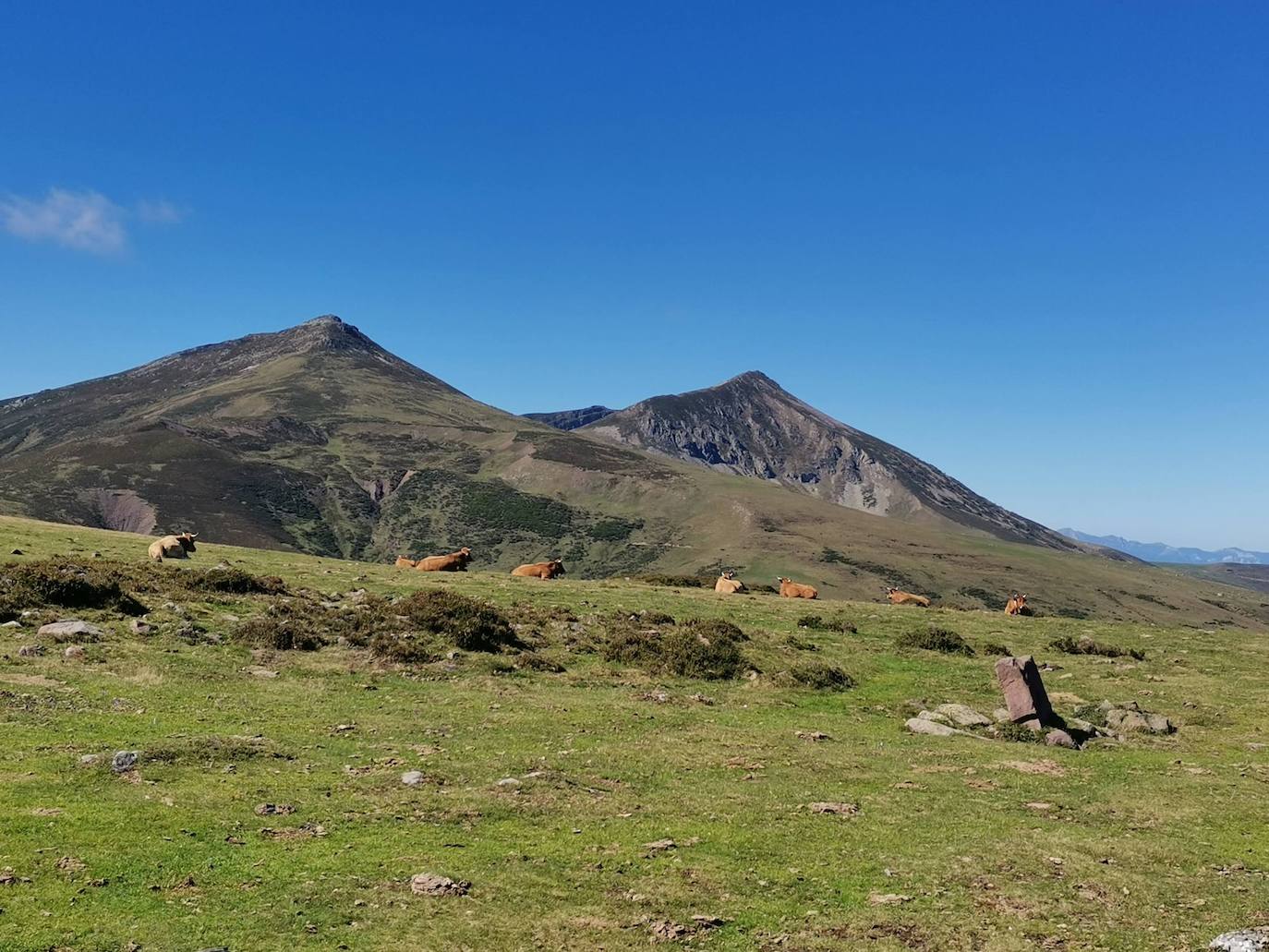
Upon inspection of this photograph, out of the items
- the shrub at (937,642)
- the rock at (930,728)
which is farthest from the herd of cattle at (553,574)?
the rock at (930,728)

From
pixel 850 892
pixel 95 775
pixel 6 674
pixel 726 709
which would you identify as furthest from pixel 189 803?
pixel 726 709

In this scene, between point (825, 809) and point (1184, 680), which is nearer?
point (825, 809)

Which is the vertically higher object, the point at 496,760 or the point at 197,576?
the point at 197,576

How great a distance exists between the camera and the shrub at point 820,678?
24781 mm

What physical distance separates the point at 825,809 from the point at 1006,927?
4.39m

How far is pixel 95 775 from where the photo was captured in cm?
1251

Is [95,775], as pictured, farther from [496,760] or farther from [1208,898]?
[1208,898]

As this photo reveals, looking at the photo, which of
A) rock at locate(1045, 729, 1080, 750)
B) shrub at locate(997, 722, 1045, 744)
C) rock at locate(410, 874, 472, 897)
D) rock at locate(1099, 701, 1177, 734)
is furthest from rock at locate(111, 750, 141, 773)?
rock at locate(1099, 701, 1177, 734)

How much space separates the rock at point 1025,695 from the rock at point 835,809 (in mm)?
8939

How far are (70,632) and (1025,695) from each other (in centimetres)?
2461

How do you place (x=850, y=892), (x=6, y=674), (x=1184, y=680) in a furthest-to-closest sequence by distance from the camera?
(x=1184, y=680), (x=6, y=674), (x=850, y=892)

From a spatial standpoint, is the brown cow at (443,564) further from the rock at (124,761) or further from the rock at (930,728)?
the rock at (124,761)

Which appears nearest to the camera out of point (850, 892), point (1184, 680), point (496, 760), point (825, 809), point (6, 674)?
point (850, 892)

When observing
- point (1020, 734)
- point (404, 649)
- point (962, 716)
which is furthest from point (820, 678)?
point (404, 649)
